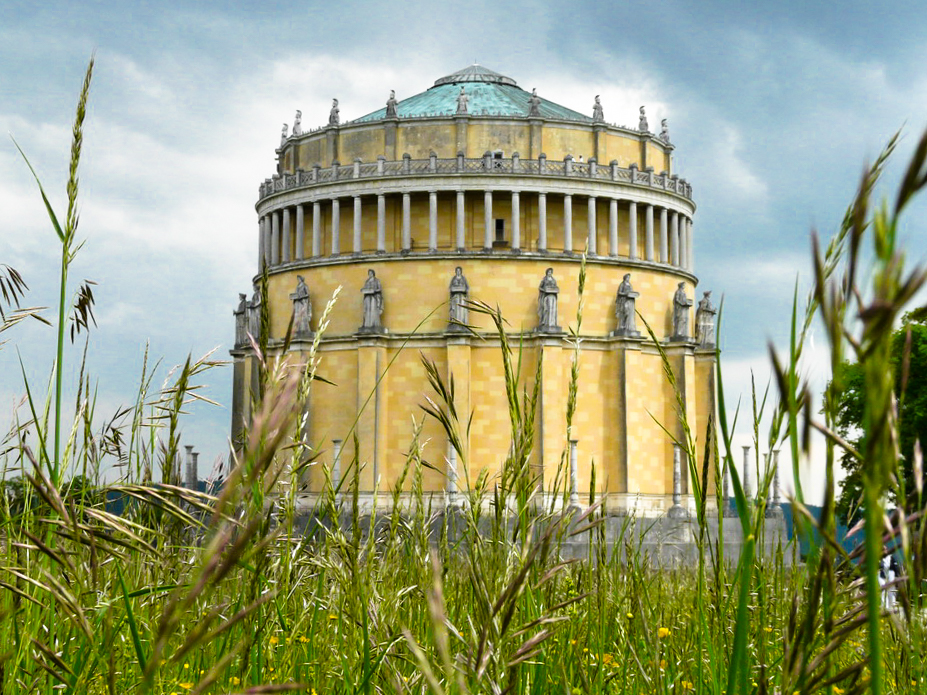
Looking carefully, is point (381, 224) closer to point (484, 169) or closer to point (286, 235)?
point (484, 169)

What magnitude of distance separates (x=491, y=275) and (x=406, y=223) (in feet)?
12.7

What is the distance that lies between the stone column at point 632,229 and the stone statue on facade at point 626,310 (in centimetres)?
243

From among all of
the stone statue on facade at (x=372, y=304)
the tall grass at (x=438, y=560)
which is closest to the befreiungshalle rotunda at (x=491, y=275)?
the stone statue on facade at (x=372, y=304)

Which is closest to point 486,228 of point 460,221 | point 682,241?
point 460,221

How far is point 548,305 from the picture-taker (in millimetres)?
35688

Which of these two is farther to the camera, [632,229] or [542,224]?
[632,229]

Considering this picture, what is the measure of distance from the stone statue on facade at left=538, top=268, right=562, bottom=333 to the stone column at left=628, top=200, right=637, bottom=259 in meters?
4.87

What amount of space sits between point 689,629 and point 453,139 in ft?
Answer: 118

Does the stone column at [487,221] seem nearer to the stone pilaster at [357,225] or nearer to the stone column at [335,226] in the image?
the stone pilaster at [357,225]

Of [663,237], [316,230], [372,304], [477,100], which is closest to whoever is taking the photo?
[372,304]

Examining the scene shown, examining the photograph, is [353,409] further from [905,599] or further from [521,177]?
[905,599]

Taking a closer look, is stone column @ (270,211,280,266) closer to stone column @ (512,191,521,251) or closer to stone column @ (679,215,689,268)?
stone column @ (512,191,521,251)

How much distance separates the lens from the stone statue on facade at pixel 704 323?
133 feet

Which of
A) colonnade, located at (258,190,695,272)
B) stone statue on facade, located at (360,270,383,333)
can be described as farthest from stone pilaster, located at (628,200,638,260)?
stone statue on facade, located at (360,270,383,333)
